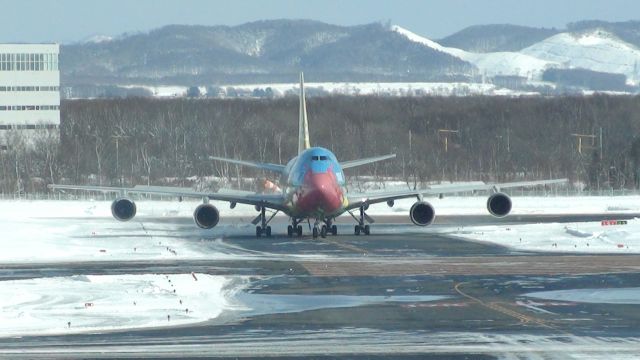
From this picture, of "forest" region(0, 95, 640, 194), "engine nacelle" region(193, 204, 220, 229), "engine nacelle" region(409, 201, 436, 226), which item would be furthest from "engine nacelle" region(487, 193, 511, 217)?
"forest" region(0, 95, 640, 194)

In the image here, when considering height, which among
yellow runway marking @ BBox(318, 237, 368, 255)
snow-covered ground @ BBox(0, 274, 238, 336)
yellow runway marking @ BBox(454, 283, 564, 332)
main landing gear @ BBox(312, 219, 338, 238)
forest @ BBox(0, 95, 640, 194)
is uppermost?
forest @ BBox(0, 95, 640, 194)

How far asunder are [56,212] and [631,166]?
63957 mm

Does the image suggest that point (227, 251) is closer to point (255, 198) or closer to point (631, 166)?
point (255, 198)

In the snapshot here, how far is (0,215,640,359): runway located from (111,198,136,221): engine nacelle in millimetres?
10598

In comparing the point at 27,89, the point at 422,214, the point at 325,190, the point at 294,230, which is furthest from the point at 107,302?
the point at 27,89

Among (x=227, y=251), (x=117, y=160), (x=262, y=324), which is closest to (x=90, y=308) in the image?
(x=262, y=324)

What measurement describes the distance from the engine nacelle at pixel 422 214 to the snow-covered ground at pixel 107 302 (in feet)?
68.8

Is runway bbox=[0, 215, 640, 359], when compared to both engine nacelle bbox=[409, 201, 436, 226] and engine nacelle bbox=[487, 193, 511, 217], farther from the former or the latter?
engine nacelle bbox=[487, 193, 511, 217]

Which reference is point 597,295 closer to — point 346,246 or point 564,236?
point 346,246

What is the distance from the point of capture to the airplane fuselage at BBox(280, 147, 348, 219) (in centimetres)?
5116

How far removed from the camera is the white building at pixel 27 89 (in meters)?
143

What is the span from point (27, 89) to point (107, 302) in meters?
117

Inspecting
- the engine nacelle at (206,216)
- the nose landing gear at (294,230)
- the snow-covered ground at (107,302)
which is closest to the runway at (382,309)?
the snow-covered ground at (107,302)

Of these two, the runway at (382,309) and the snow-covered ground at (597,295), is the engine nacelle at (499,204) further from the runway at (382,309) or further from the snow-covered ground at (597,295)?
the snow-covered ground at (597,295)
